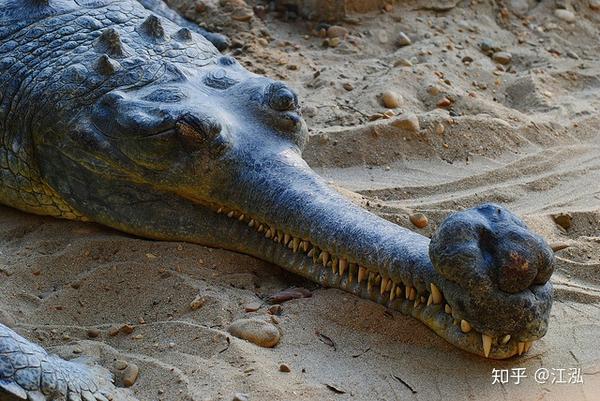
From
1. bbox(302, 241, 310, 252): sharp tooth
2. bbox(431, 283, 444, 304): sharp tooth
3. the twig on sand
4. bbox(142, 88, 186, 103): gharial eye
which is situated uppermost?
bbox(142, 88, 186, 103): gharial eye

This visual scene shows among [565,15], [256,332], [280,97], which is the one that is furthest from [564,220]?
[565,15]

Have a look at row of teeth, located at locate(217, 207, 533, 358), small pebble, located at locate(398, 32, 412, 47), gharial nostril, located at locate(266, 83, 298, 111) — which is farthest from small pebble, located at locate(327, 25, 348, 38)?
row of teeth, located at locate(217, 207, 533, 358)

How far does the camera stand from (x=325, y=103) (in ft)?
20.1

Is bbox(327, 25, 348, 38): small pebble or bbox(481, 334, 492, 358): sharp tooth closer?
bbox(481, 334, 492, 358): sharp tooth

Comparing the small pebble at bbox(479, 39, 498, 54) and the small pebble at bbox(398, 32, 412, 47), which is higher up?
the small pebble at bbox(398, 32, 412, 47)

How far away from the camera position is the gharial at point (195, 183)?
3.36 m

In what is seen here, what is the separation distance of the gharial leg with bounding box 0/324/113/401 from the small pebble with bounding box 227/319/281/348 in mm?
597

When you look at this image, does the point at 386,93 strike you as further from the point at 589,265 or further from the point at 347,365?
the point at 347,365

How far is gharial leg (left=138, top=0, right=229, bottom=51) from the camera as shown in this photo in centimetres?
681

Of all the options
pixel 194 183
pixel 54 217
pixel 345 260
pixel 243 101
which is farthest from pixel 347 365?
pixel 54 217

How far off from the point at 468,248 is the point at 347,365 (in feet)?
2.34

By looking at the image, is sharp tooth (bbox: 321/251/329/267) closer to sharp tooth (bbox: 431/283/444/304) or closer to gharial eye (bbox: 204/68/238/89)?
sharp tooth (bbox: 431/283/444/304)

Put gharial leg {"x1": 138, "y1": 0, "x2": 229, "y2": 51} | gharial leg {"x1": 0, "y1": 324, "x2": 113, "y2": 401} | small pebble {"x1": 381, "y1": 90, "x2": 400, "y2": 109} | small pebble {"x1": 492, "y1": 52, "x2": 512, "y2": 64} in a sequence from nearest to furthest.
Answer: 1. gharial leg {"x1": 0, "y1": 324, "x2": 113, "y2": 401}
2. small pebble {"x1": 381, "y1": 90, "x2": 400, "y2": 109}
3. gharial leg {"x1": 138, "y1": 0, "x2": 229, "y2": 51}
4. small pebble {"x1": 492, "y1": 52, "x2": 512, "y2": 64}

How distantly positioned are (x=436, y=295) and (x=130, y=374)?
4.08 ft
